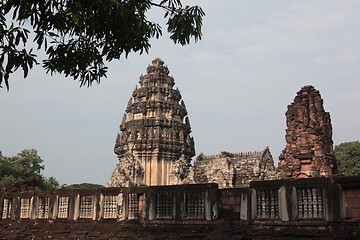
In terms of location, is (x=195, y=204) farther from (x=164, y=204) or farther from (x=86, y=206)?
Result: (x=86, y=206)

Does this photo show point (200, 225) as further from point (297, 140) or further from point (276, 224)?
point (297, 140)

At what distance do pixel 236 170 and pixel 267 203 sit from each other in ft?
102

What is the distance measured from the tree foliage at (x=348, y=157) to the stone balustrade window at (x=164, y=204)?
42932 mm

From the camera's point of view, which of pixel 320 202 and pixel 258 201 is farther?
pixel 258 201

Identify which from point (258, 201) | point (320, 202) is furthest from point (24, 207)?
point (320, 202)

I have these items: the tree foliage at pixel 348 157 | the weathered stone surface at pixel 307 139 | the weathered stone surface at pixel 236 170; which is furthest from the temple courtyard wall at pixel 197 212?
the tree foliage at pixel 348 157

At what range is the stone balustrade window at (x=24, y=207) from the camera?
13111 mm

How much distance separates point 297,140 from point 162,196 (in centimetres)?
647

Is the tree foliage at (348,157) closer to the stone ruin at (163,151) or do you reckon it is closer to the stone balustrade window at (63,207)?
the stone ruin at (163,151)

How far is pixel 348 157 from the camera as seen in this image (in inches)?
1959

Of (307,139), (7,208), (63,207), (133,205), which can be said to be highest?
(307,139)

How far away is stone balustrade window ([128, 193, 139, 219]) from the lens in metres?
10.5

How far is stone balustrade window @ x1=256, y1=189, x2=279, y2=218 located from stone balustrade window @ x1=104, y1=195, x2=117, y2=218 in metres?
4.02

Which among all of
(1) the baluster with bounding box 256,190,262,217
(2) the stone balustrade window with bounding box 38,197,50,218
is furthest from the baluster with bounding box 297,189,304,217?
(2) the stone balustrade window with bounding box 38,197,50,218
